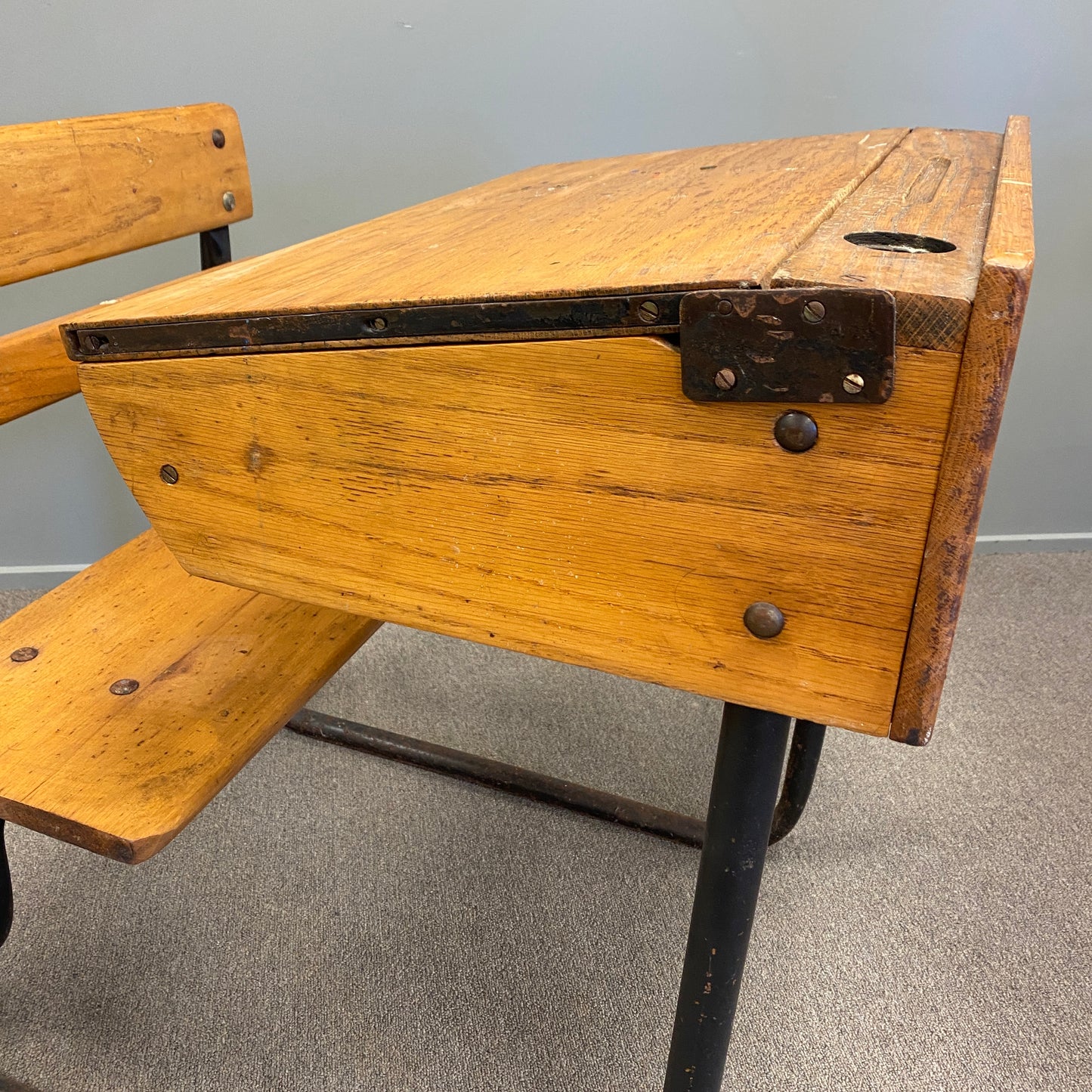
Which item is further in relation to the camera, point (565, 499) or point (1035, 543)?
point (1035, 543)

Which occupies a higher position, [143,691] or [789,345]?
[789,345]

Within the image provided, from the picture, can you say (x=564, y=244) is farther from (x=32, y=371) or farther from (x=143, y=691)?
(x=32, y=371)

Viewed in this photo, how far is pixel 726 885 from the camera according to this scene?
63 cm

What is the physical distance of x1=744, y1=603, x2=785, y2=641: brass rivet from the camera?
1.66 feet

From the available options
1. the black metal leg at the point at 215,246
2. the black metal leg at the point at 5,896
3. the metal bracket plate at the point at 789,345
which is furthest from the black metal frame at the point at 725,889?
the black metal leg at the point at 215,246

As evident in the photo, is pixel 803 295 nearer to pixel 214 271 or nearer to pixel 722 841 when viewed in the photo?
pixel 722 841

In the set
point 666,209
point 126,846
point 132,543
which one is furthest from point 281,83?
point 126,846

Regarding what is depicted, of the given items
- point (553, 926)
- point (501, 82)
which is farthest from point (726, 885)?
point (501, 82)

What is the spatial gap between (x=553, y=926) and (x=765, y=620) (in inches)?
31.1

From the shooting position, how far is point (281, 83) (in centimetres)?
160

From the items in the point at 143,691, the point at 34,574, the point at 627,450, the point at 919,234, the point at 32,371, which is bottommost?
the point at 34,574

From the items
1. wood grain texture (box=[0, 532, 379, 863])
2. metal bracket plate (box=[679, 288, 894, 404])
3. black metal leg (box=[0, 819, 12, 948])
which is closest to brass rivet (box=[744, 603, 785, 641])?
metal bracket plate (box=[679, 288, 894, 404])

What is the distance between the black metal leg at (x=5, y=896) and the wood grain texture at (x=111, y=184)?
531 mm

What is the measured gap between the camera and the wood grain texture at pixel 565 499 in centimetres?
47
